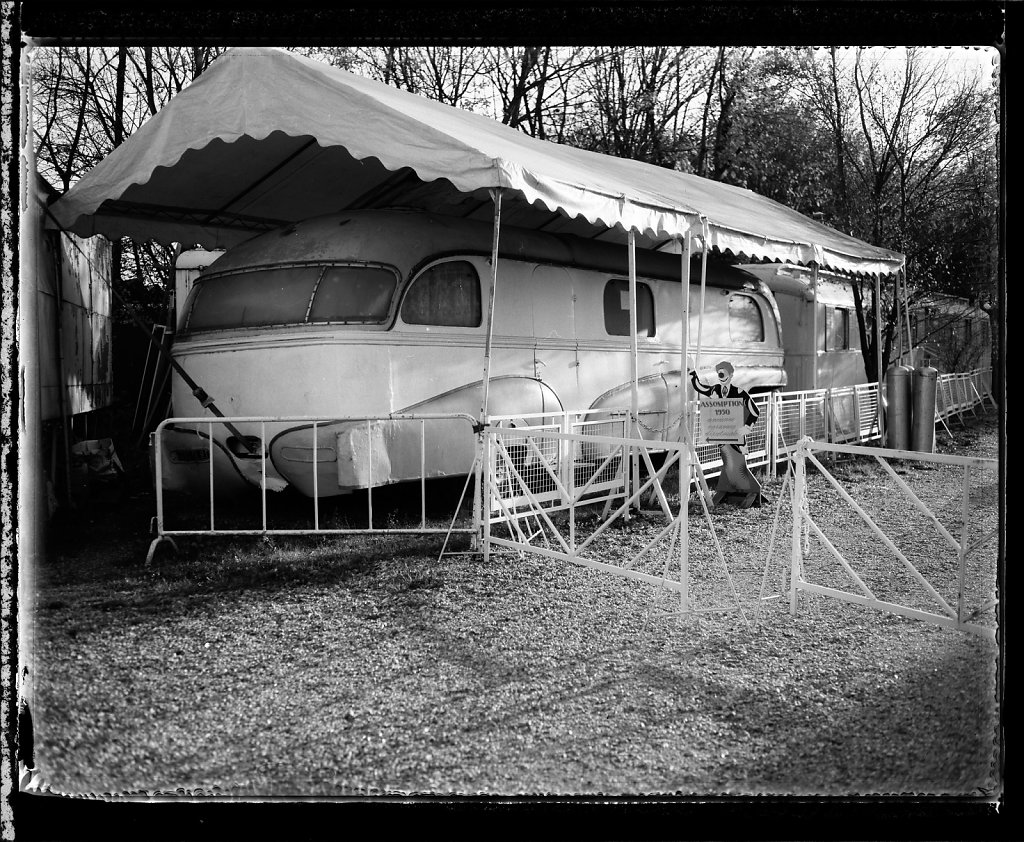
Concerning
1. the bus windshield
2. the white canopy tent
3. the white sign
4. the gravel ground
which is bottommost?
the gravel ground

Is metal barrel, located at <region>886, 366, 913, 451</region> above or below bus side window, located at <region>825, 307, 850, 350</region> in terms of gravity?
below

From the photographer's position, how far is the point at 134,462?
10562 mm

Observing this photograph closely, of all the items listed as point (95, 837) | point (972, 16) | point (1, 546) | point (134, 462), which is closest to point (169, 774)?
point (95, 837)

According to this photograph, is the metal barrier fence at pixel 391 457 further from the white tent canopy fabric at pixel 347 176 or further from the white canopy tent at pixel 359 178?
the white tent canopy fabric at pixel 347 176

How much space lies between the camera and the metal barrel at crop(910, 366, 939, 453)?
1148 cm

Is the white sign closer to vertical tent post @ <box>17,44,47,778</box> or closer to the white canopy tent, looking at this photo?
the white canopy tent

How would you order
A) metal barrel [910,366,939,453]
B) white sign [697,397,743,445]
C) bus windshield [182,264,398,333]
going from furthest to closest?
metal barrel [910,366,939,453], white sign [697,397,743,445], bus windshield [182,264,398,333]

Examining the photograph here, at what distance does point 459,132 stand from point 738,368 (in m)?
5.89

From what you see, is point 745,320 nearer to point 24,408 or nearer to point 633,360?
point 633,360

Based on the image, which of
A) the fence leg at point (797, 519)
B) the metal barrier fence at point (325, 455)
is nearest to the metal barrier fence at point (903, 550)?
the fence leg at point (797, 519)

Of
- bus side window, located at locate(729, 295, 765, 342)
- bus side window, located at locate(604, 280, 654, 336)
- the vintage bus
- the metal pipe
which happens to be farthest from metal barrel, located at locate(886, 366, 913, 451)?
the metal pipe

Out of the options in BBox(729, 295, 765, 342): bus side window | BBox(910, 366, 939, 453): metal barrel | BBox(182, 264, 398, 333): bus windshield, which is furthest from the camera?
BBox(910, 366, 939, 453): metal barrel

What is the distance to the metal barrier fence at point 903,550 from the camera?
409 centimetres

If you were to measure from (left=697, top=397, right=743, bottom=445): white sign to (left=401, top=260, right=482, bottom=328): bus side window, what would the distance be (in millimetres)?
2136
